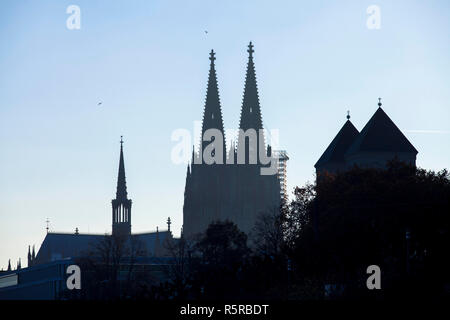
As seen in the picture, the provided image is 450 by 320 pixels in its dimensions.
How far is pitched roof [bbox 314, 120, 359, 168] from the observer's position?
537 ft

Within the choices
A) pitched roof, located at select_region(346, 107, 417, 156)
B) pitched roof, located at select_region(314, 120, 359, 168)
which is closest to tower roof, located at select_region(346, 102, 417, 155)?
pitched roof, located at select_region(346, 107, 417, 156)

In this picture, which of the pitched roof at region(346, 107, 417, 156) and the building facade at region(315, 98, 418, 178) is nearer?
the building facade at region(315, 98, 418, 178)

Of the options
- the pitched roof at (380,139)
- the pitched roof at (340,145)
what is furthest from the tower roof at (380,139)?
the pitched roof at (340,145)

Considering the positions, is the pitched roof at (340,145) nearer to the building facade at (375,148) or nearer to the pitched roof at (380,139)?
the building facade at (375,148)

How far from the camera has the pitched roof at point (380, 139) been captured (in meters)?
156

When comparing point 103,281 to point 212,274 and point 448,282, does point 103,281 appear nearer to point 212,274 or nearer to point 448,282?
point 212,274

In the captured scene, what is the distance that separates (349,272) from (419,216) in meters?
14.1

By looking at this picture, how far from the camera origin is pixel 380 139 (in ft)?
515

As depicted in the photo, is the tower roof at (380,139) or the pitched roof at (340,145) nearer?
the tower roof at (380,139)

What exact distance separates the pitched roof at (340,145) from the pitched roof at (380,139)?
4619 millimetres

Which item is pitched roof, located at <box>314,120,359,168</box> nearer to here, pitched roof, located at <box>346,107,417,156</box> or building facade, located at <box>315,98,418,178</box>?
building facade, located at <box>315,98,418,178</box>

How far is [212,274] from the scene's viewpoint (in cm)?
8594

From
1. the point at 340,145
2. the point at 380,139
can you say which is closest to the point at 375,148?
the point at 380,139
